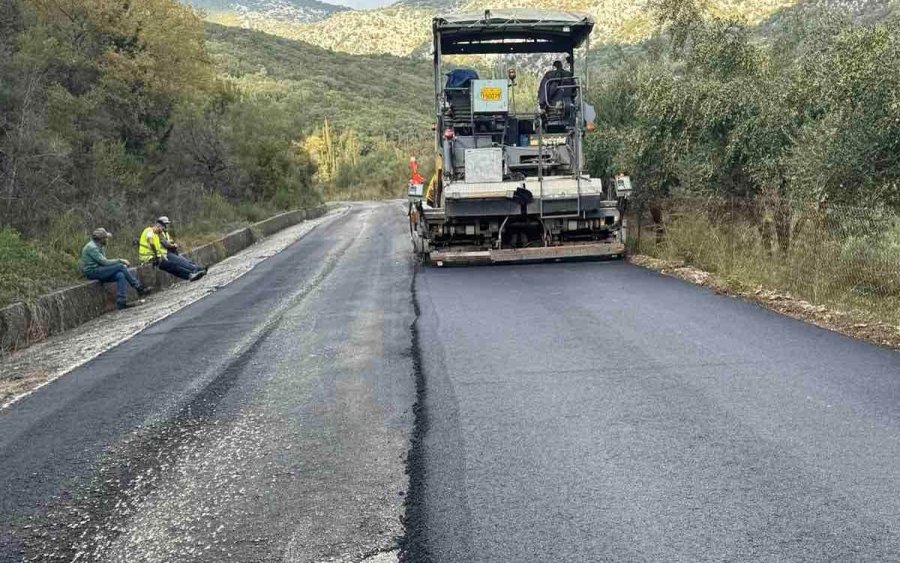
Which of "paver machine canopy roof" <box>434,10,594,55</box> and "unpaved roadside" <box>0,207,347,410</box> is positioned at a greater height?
"paver machine canopy roof" <box>434,10,594,55</box>

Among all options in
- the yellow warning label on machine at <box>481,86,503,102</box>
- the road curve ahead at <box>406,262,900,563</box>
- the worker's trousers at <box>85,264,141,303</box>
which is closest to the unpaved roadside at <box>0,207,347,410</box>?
the worker's trousers at <box>85,264,141,303</box>

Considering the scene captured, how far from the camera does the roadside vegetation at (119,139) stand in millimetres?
13750

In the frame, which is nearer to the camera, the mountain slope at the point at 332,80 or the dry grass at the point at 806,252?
the dry grass at the point at 806,252

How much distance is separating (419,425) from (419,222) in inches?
344

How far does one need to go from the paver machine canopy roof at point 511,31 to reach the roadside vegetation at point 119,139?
715 centimetres

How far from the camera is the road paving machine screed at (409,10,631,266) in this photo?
1211cm

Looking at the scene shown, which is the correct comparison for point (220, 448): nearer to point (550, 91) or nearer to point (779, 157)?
point (779, 157)

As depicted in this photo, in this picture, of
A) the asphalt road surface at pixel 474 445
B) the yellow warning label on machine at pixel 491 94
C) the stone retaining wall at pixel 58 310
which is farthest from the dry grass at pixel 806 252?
the stone retaining wall at pixel 58 310

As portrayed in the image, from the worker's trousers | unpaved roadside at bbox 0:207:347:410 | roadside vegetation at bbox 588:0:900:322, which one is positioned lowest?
unpaved roadside at bbox 0:207:347:410

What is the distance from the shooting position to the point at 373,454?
170 inches

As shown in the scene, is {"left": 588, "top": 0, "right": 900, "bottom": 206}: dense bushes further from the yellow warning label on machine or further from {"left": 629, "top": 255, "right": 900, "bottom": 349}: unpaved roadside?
the yellow warning label on machine

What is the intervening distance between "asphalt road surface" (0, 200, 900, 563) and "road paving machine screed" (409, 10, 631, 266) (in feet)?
14.1

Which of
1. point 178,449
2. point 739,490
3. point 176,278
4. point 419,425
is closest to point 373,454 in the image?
point 419,425

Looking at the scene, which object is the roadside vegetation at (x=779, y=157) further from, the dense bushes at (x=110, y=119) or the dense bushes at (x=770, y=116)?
the dense bushes at (x=110, y=119)
